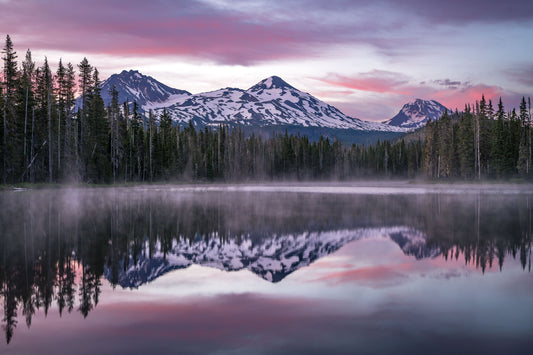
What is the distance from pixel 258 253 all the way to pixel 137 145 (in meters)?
84.1

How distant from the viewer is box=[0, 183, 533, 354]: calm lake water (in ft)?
24.3

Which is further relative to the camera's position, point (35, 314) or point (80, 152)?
point (80, 152)

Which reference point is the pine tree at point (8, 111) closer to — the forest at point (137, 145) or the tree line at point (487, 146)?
the forest at point (137, 145)

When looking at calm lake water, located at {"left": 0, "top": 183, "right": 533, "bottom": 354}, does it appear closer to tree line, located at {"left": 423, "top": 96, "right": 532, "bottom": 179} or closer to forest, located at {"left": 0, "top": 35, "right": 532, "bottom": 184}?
forest, located at {"left": 0, "top": 35, "right": 532, "bottom": 184}

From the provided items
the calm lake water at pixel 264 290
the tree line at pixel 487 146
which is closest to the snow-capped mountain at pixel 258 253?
the calm lake water at pixel 264 290

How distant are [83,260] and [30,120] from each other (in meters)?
62.7

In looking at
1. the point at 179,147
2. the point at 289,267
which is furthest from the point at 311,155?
the point at 289,267

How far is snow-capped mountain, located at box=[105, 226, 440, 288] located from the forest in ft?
173

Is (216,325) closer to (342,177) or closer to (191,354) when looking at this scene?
(191,354)

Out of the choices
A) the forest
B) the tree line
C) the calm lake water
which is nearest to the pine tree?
the forest

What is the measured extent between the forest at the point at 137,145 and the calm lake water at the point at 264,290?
5295 cm

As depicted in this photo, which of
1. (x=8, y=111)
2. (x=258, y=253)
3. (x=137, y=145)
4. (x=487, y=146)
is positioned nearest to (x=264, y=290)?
(x=258, y=253)

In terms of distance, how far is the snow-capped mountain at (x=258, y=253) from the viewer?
12.8 metres

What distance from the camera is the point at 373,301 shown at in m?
9.73
